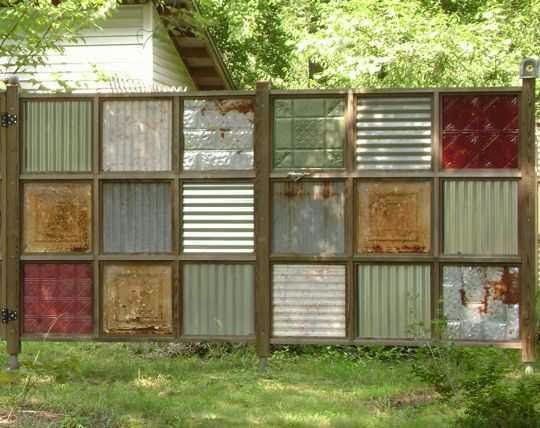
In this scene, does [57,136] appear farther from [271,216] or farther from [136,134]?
[271,216]

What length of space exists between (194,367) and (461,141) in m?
2.85

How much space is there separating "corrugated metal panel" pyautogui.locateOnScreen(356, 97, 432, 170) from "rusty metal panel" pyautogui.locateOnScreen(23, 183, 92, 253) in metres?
2.26

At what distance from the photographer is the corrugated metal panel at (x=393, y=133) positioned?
24.1ft

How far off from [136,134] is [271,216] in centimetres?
130

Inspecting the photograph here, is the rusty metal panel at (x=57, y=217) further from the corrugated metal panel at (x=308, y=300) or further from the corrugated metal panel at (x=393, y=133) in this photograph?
the corrugated metal panel at (x=393, y=133)

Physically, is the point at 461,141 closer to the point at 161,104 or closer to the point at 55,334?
the point at 161,104

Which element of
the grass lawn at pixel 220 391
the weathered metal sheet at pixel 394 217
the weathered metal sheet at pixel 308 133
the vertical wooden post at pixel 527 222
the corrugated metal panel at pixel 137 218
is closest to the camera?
the grass lawn at pixel 220 391

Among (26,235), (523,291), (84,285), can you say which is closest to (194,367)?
(84,285)

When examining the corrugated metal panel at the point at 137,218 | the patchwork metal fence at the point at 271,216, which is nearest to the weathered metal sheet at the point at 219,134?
the patchwork metal fence at the point at 271,216

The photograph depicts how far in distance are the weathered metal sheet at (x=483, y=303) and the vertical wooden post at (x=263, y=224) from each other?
1.40 m

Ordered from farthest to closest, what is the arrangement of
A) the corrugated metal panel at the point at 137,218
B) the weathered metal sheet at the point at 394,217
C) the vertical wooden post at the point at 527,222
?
the corrugated metal panel at the point at 137,218
the weathered metal sheet at the point at 394,217
the vertical wooden post at the point at 527,222

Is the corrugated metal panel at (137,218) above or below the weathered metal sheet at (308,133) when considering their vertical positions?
below

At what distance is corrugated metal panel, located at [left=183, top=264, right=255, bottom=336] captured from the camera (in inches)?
295

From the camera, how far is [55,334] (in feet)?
25.0
